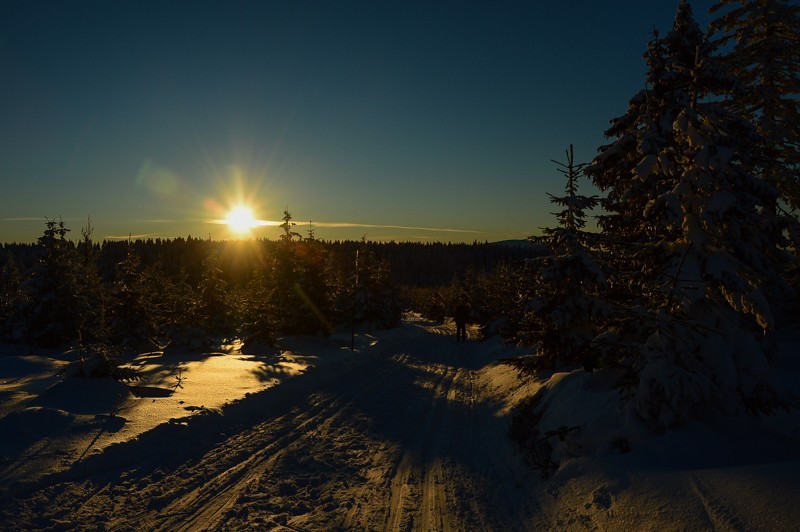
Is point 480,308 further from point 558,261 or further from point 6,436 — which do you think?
point 6,436

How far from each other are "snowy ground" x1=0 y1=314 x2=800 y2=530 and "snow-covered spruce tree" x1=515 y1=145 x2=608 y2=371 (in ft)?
6.09

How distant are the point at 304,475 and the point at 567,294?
8285 mm

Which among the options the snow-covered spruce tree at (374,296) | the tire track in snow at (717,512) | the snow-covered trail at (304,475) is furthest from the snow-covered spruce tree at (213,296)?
the tire track in snow at (717,512)

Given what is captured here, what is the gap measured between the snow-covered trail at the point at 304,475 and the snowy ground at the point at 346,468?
3 centimetres

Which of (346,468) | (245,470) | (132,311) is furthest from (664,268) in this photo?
(132,311)

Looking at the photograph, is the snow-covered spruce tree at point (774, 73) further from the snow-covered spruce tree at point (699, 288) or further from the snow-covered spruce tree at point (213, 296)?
the snow-covered spruce tree at point (213, 296)

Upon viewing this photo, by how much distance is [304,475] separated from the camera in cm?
687

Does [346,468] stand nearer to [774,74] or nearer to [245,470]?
[245,470]

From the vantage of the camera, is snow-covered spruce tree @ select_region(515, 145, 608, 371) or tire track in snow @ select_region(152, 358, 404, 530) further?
snow-covered spruce tree @ select_region(515, 145, 608, 371)

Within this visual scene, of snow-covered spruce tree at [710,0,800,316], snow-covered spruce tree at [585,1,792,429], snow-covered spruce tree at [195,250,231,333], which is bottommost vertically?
snow-covered spruce tree at [195,250,231,333]

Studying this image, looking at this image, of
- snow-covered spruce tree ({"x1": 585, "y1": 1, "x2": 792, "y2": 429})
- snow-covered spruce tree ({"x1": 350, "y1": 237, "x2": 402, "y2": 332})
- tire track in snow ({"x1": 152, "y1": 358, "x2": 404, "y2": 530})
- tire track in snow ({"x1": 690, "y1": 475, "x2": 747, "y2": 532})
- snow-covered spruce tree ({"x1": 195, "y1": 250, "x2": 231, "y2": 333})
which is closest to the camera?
tire track in snow ({"x1": 690, "y1": 475, "x2": 747, "y2": 532})

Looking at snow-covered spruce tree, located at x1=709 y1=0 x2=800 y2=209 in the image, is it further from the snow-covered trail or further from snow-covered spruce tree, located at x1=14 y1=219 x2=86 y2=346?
snow-covered spruce tree, located at x1=14 y1=219 x2=86 y2=346

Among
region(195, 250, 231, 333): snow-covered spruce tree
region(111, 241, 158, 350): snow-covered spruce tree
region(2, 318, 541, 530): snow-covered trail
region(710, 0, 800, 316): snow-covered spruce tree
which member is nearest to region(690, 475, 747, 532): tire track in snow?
region(2, 318, 541, 530): snow-covered trail

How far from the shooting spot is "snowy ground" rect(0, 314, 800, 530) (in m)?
4.97
